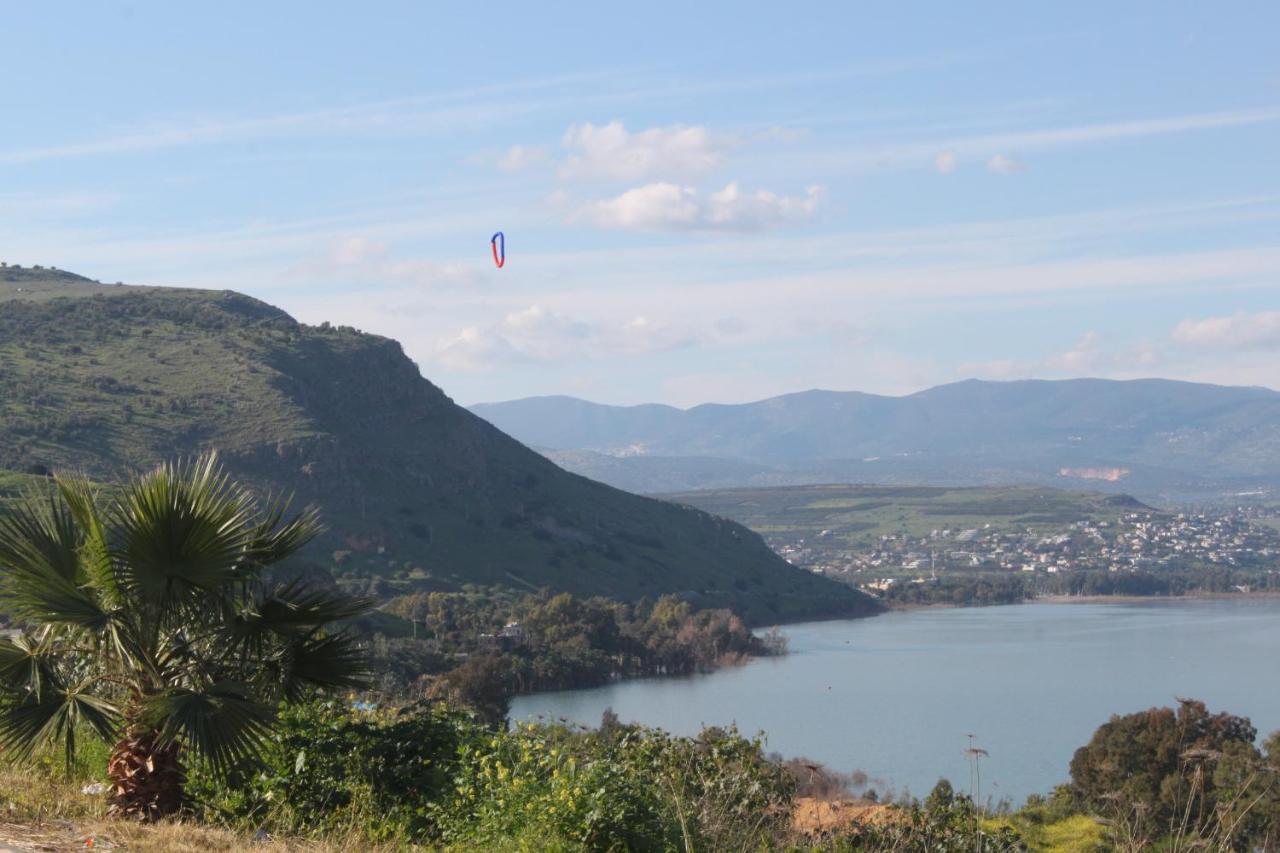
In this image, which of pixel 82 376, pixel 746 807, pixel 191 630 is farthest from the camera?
pixel 82 376

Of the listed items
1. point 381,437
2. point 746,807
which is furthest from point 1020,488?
point 746,807

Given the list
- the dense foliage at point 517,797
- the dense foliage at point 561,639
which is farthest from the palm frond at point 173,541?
the dense foliage at point 561,639

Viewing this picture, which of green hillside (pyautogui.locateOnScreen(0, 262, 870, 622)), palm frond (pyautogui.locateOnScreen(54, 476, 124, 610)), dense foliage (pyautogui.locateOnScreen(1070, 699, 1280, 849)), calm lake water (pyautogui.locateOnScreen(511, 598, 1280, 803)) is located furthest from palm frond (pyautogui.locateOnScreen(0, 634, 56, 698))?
green hillside (pyautogui.locateOnScreen(0, 262, 870, 622))

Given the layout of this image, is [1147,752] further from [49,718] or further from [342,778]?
[49,718]

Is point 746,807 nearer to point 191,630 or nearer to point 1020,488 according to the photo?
point 191,630

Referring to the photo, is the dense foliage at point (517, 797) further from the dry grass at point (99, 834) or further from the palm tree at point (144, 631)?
the palm tree at point (144, 631)

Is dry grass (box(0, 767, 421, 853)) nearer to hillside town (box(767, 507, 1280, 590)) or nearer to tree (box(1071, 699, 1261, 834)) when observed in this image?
tree (box(1071, 699, 1261, 834))
